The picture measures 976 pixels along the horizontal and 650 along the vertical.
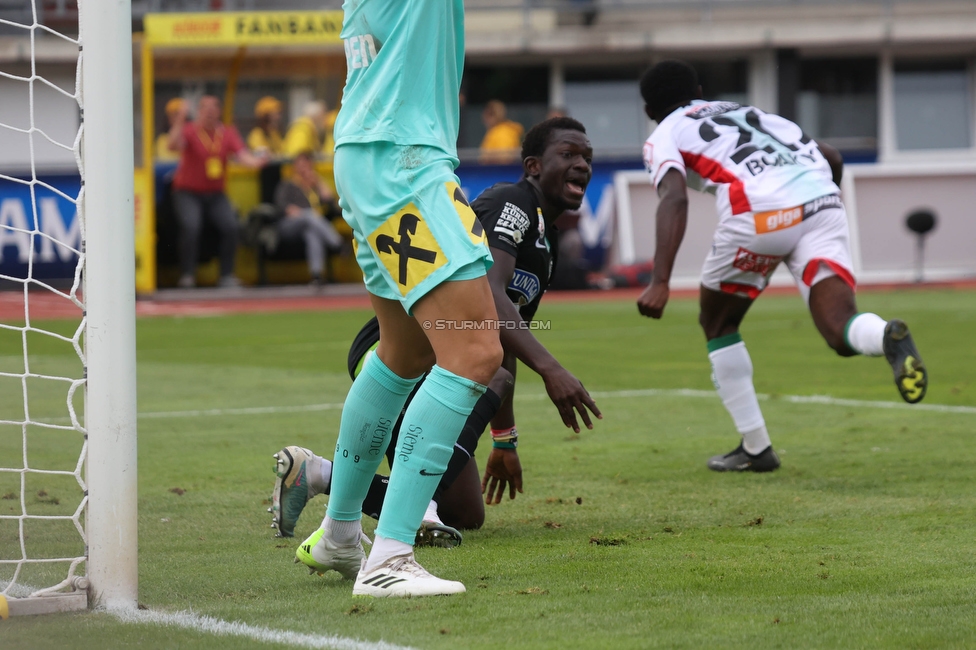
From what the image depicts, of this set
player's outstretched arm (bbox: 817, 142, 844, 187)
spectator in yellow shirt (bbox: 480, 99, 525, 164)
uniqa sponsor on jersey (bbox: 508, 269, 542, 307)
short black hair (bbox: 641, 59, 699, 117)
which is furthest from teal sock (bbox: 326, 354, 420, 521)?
spectator in yellow shirt (bbox: 480, 99, 525, 164)

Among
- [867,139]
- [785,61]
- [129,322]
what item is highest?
[785,61]

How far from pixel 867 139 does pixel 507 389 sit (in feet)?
78.6

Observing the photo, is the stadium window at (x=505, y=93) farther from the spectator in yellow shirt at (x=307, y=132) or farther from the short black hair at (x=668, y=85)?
the short black hair at (x=668, y=85)

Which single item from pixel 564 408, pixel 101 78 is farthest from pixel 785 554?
pixel 101 78

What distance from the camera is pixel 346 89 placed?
3.45 meters

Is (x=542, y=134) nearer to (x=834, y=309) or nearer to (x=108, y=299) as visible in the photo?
(x=834, y=309)

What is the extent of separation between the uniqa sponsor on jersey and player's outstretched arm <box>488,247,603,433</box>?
0.55ft

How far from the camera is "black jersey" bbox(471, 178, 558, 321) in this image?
440 cm

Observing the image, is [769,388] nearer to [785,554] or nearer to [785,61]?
[785,554]

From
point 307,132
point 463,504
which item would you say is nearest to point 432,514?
point 463,504

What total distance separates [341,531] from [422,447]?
0.43 meters

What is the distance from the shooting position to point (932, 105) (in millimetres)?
28125

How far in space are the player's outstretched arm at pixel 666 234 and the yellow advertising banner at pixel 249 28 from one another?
50.0ft

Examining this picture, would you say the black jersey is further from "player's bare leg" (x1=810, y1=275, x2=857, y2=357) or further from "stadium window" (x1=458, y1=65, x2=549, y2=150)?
"stadium window" (x1=458, y1=65, x2=549, y2=150)
